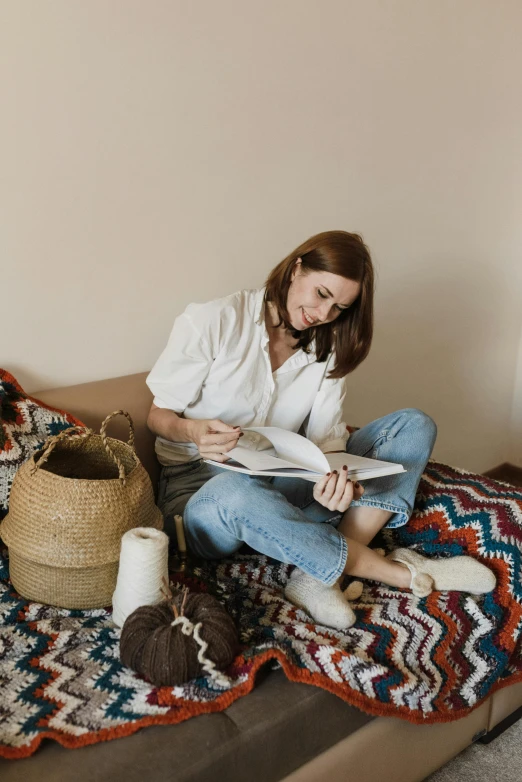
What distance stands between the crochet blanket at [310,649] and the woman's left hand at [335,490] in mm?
197

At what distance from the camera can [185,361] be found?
164 centimetres

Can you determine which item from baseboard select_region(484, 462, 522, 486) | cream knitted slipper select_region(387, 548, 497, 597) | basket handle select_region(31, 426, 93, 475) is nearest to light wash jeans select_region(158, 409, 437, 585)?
cream knitted slipper select_region(387, 548, 497, 597)

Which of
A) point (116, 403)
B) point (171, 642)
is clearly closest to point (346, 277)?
point (116, 403)

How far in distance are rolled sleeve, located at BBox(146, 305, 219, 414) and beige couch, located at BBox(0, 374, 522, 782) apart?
2.16 ft

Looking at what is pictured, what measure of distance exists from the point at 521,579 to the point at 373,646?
16.3 inches

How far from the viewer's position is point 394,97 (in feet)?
7.47

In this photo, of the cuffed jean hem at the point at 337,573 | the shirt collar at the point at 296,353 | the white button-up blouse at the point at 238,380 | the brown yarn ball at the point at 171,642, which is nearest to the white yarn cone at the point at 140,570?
A: the brown yarn ball at the point at 171,642

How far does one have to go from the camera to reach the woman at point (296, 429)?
1426 mm

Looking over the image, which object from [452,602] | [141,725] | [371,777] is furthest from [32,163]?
[371,777]

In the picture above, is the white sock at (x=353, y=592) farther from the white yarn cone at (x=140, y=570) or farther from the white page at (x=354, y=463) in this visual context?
the white yarn cone at (x=140, y=570)

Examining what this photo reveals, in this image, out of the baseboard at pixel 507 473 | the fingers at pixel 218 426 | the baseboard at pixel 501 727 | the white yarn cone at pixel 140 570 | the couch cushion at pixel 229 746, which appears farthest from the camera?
the baseboard at pixel 507 473

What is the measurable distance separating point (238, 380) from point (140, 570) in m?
0.57

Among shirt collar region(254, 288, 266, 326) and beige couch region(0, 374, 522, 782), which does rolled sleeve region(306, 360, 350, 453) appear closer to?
shirt collar region(254, 288, 266, 326)

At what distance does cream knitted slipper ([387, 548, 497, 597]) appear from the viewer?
1.48 metres
